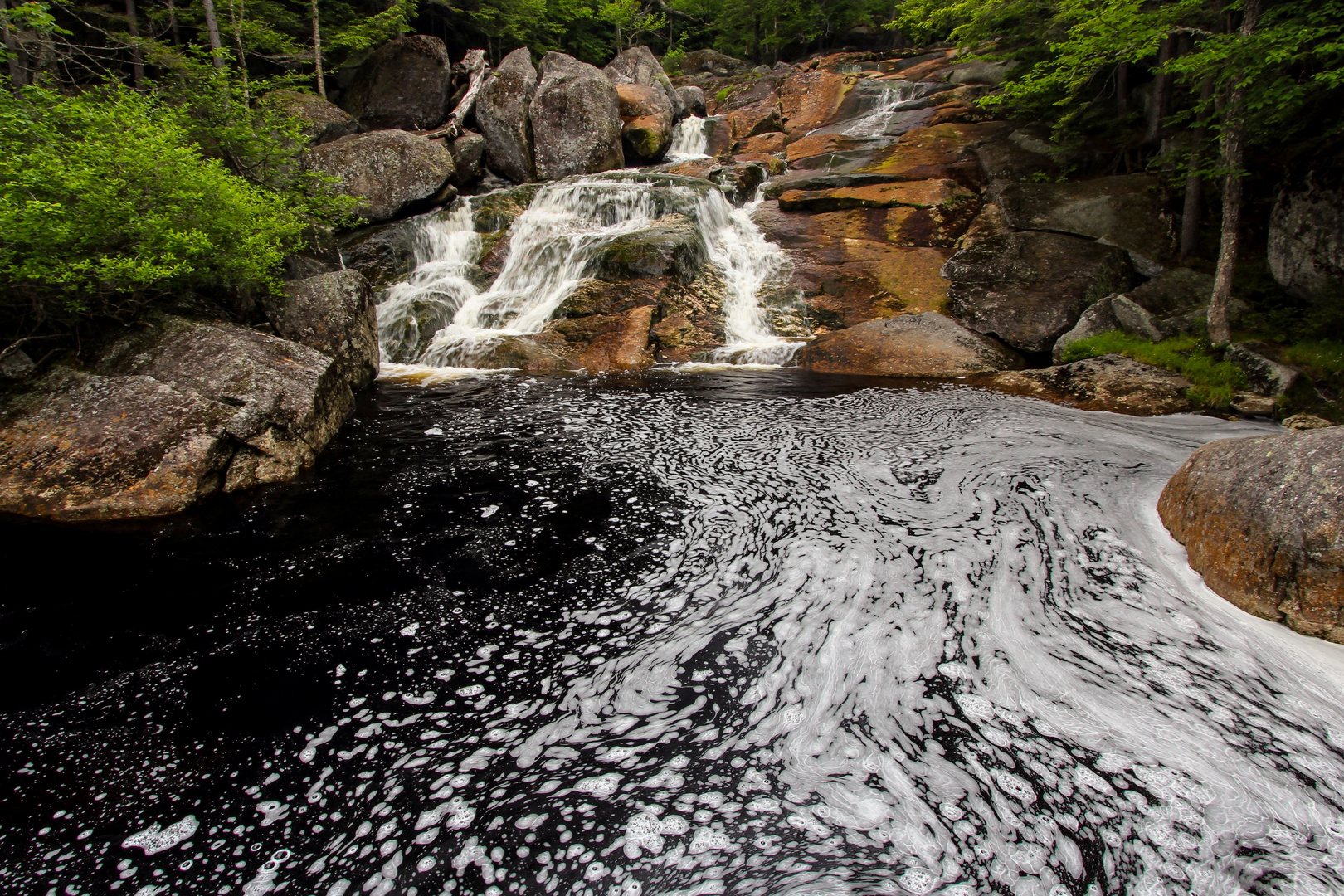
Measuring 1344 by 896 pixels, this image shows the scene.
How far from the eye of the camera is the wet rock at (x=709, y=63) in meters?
38.8

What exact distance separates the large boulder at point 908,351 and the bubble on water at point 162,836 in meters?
11.1

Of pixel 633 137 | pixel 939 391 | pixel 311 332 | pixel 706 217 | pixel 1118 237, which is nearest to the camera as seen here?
pixel 311 332

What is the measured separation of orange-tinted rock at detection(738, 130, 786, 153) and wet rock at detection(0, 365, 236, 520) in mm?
22883

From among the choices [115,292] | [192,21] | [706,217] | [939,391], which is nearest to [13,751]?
[115,292]

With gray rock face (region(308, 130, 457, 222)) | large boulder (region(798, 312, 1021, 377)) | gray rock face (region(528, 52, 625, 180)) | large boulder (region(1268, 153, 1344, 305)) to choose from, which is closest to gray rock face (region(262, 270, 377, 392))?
gray rock face (region(308, 130, 457, 222))

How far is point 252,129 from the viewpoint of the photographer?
10.3 meters

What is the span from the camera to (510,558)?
473 cm

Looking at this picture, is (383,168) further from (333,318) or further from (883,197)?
(883,197)

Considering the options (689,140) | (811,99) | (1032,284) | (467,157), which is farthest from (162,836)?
(811,99)

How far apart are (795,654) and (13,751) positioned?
4170 millimetres

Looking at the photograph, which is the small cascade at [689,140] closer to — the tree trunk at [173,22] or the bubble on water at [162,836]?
the tree trunk at [173,22]

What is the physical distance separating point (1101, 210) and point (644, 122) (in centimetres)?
1574

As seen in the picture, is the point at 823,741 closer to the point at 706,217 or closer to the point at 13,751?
the point at 13,751

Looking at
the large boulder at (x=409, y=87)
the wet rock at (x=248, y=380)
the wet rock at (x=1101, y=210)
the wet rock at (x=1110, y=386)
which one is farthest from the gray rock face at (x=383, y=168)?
the wet rock at (x=1101, y=210)
